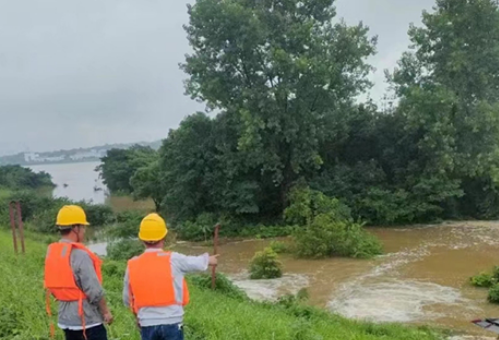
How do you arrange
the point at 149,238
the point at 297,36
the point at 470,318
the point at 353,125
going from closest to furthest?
1. the point at 149,238
2. the point at 470,318
3. the point at 297,36
4. the point at 353,125

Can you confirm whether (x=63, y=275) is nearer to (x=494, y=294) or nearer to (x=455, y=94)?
(x=494, y=294)

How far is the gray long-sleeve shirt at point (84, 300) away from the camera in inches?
170

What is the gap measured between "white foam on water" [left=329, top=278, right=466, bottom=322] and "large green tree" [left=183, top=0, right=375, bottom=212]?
10.9 metres

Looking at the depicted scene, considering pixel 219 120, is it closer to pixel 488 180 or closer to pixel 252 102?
pixel 252 102

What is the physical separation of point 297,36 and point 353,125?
6802mm

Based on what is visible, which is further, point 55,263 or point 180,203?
point 180,203

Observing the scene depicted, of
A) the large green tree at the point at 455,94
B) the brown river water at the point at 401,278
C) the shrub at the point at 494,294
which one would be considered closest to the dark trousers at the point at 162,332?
the brown river water at the point at 401,278

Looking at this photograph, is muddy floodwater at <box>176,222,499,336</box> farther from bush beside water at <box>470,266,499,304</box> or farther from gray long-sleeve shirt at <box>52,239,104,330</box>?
gray long-sleeve shirt at <box>52,239,104,330</box>

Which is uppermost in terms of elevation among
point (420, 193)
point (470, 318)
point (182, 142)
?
point (182, 142)

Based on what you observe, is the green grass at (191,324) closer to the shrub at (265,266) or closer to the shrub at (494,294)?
the shrub at (494,294)

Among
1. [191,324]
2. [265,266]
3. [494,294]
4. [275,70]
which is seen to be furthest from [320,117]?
[191,324]

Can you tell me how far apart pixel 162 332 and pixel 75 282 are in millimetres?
782

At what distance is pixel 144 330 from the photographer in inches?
169

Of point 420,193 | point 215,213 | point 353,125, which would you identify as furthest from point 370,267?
point 353,125
